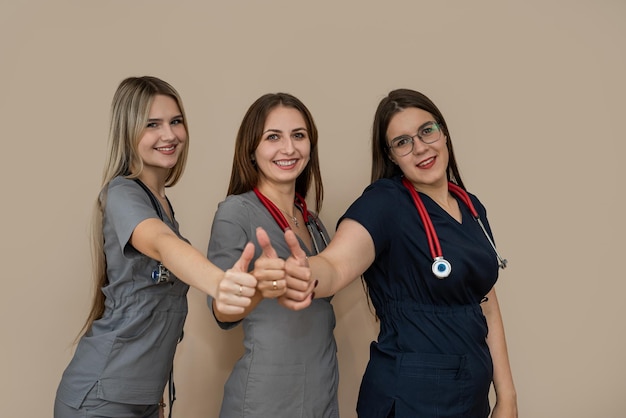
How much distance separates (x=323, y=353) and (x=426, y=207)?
541mm

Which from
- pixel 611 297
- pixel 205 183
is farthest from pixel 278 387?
pixel 611 297

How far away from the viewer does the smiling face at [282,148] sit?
6.16 feet

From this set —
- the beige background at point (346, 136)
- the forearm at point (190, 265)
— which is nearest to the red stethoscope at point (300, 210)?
the forearm at point (190, 265)

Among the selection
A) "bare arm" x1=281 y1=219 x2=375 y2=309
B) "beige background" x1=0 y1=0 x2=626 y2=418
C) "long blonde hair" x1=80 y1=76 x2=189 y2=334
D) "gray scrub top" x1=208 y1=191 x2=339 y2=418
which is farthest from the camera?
"beige background" x1=0 y1=0 x2=626 y2=418

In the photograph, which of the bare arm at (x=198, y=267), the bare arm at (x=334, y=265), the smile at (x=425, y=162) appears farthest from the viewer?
the smile at (x=425, y=162)

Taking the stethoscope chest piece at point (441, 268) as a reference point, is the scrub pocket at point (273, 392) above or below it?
below

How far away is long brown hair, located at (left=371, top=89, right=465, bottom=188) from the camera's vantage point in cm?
202

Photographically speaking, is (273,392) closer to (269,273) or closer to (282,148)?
(269,273)

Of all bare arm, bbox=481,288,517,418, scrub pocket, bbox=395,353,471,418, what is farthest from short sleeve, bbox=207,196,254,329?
bare arm, bbox=481,288,517,418

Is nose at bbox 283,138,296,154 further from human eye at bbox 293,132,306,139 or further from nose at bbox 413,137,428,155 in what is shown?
nose at bbox 413,137,428,155

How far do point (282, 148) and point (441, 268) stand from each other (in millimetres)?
584

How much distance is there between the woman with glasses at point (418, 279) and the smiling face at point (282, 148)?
0.75ft

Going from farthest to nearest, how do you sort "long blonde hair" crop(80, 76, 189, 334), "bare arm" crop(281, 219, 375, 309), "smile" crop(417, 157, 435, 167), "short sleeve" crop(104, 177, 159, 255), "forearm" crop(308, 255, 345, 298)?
1. "smile" crop(417, 157, 435, 167)
2. "long blonde hair" crop(80, 76, 189, 334)
3. "short sleeve" crop(104, 177, 159, 255)
4. "forearm" crop(308, 255, 345, 298)
5. "bare arm" crop(281, 219, 375, 309)

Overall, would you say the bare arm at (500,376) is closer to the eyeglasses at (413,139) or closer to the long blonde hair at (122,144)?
the eyeglasses at (413,139)
